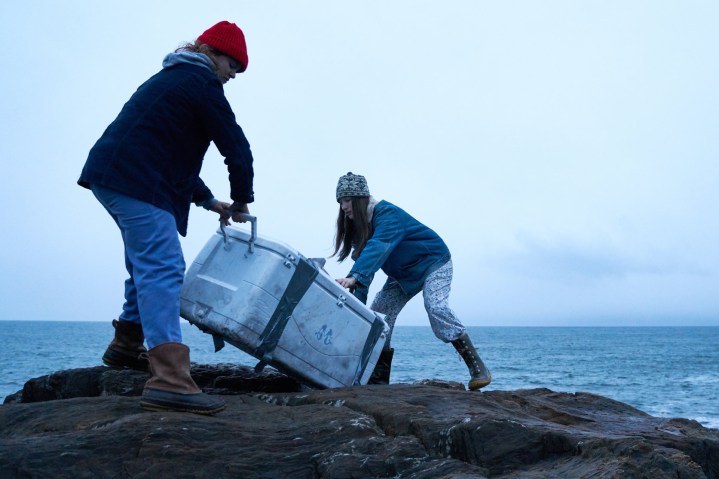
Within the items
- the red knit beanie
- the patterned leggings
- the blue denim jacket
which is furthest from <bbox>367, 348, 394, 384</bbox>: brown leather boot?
the red knit beanie

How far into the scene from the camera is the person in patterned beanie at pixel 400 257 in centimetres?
601

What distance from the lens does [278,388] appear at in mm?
5461

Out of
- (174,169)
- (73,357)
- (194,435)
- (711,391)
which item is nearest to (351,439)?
(194,435)

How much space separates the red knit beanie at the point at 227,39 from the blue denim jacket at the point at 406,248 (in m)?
2.02

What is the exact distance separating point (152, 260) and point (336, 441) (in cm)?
131

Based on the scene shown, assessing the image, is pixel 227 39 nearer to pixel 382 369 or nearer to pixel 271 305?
pixel 271 305

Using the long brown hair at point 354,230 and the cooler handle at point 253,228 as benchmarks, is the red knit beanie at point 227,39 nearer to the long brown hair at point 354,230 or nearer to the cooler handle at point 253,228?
the cooler handle at point 253,228

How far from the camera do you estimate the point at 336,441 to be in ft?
12.2

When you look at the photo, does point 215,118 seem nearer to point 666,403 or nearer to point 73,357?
point 666,403

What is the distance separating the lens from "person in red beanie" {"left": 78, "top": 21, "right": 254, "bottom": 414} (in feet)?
12.9

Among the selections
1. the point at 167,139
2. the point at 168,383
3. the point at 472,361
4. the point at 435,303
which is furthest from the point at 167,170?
the point at 472,361

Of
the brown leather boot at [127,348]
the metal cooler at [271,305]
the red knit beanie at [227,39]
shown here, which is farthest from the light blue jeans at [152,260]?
the brown leather boot at [127,348]

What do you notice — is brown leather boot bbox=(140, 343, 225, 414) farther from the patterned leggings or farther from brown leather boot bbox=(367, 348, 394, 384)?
brown leather boot bbox=(367, 348, 394, 384)

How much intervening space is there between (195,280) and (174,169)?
790 millimetres
